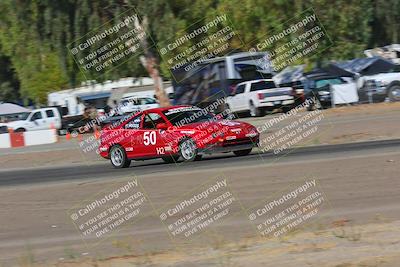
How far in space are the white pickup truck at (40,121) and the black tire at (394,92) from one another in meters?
17.7

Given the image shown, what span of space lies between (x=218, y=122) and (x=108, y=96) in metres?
35.6

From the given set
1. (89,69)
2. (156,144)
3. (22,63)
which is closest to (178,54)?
(89,69)

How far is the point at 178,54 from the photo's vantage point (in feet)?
113

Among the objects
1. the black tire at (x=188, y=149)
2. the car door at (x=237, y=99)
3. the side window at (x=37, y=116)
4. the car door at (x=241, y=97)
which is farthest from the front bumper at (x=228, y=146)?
the side window at (x=37, y=116)

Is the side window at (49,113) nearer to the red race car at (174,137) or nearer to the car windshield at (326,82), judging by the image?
the car windshield at (326,82)

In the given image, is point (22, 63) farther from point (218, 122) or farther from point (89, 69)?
point (218, 122)

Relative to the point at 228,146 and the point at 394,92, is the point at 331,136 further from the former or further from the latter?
the point at 394,92

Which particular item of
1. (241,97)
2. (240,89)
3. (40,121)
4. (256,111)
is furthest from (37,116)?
(256,111)

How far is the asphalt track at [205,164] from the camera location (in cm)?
1809

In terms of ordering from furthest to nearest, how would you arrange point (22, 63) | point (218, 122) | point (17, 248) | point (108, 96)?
point (108, 96)
point (22, 63)
point (218, 122)
point (17, 248)

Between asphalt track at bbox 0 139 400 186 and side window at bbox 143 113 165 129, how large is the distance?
985 millimetres

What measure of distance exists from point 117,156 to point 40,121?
24.7 metres

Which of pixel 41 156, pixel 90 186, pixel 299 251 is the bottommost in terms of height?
pixel 41 156

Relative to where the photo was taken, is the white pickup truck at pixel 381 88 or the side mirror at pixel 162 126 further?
the white pickup truck at pixel 381 88
